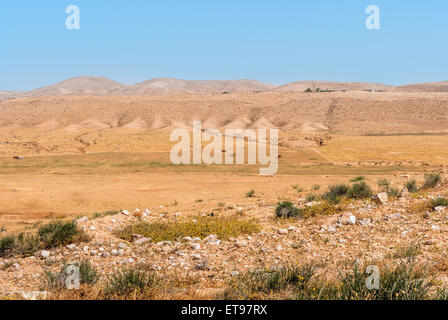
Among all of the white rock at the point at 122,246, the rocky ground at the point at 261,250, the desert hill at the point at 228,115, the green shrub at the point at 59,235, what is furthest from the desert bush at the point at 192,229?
the desert hill at the point at 228,115

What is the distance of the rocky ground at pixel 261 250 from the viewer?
5.53 m

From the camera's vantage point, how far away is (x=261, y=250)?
275 inches

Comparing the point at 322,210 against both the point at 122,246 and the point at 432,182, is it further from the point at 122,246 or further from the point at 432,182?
the point at 122,246

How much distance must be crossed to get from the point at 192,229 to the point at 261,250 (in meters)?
2.13

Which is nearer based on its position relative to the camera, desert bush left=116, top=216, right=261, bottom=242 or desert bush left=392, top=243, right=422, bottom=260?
desert bush left=392, top=243, right=422, bottom=260

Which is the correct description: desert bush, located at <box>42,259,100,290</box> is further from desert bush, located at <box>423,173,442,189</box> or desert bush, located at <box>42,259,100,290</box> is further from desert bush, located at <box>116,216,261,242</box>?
desert bush, located at <box>423,173,442,189</box>

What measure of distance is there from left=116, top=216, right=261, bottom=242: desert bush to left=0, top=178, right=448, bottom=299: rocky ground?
0.84ft

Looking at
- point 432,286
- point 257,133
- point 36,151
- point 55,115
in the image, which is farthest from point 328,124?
point 432,286

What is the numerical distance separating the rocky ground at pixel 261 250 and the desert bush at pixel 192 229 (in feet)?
0.84

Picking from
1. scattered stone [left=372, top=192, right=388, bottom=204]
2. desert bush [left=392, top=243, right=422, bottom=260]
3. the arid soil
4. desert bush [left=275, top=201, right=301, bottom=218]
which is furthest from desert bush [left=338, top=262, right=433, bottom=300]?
scattered stone [left=372, top=192, right=388, bottom=204]

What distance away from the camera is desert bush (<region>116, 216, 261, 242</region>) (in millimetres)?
8203

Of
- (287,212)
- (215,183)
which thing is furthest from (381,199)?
(215,183)
